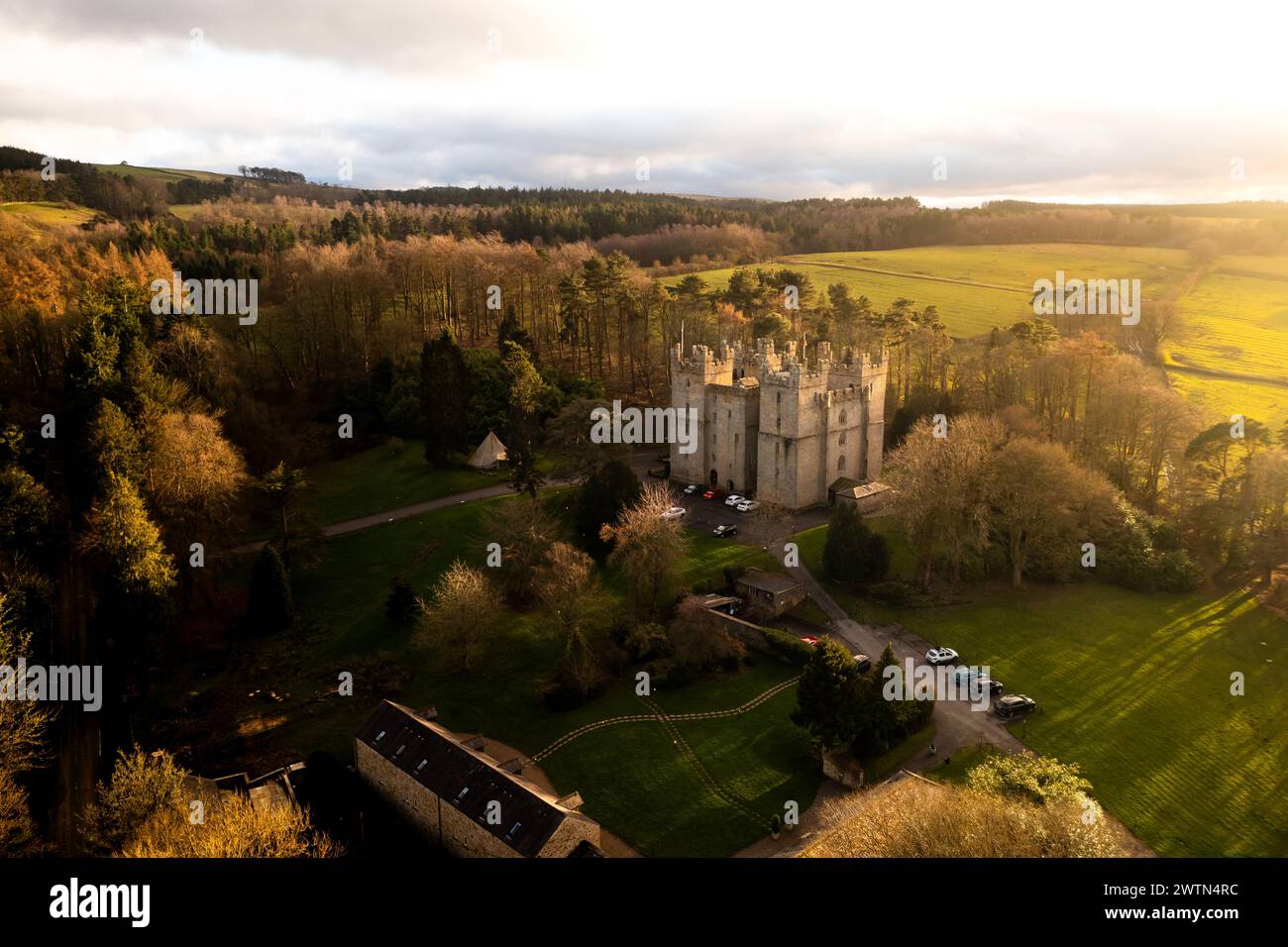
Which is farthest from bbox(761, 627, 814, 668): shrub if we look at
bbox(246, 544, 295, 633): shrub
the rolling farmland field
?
the rolling farmland field

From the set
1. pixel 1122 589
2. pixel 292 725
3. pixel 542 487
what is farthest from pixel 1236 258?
pixel 292 725

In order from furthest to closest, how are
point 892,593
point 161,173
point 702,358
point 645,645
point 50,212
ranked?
point 161,173, point 50,212, point 702,358, point 892,593, point 645,645

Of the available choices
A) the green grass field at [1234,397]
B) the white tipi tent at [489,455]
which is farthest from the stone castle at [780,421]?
the green grass field at [1234,397]

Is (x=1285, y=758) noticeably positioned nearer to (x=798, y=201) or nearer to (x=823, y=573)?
(x=823, y=573)

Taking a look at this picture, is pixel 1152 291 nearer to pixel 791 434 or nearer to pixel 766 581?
pixel 791 434

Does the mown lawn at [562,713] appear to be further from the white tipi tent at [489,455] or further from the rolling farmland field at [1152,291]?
the rolling farmland field at [1152,291]

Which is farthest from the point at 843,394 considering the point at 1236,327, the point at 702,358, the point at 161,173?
the point at 161,173
